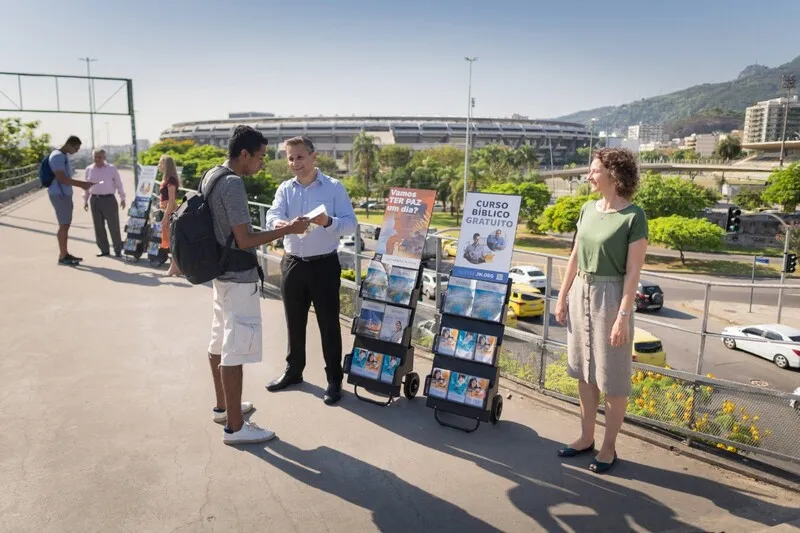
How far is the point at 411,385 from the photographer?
4770 mm

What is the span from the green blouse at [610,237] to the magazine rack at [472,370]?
87cm

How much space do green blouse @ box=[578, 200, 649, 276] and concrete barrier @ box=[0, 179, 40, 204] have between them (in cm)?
2246

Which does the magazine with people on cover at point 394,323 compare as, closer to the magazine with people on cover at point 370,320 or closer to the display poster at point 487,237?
the magazine with people on cover at point 370,320

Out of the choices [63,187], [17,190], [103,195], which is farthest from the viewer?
[17,190]

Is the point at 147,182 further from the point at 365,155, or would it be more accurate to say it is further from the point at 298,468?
the point at 365,155

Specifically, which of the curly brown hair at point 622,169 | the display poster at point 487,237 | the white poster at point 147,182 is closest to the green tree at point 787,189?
the white poster at point 147,182

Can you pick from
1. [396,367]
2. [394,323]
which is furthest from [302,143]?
[396,367]

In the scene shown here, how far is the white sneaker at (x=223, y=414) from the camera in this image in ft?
13.7

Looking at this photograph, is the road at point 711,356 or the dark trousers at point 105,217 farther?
the road at point 711,356

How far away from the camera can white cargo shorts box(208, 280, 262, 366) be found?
3727 millimetres

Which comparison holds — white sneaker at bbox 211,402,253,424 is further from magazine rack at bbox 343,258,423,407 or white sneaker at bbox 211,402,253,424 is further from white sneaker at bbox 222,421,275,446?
magazine rack at bbox 343,258,423,407

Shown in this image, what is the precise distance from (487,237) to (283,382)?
2050 millimetres

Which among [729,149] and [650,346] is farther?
[729,149]

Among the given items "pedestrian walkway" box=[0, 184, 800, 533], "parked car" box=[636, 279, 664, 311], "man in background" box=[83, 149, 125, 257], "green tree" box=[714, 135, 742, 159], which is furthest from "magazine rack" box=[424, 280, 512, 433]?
"green tree" box=[714, 135, 742, 159]
